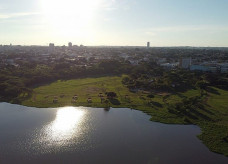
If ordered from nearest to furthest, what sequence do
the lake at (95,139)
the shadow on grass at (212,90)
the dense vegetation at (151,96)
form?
the lake at (95,139) < the dense vegetation at (151,96) < the shadow on grass at (212,90)

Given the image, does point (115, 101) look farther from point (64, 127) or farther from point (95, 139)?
point (95, 139)

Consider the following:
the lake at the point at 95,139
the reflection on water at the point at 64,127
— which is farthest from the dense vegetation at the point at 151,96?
the reflection on water at the point at 64,127

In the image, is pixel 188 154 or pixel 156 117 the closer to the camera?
pixel 188 154

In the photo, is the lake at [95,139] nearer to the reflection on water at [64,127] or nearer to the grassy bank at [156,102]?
the reflection on water at [64,127]

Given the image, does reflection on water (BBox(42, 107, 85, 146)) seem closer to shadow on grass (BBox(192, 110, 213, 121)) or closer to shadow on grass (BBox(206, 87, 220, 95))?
shadow on grass (BBox(192, 110, 213, 121))

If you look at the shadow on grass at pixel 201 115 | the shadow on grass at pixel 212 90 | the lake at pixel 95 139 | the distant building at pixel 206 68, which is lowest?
the lake at pixel 95 139

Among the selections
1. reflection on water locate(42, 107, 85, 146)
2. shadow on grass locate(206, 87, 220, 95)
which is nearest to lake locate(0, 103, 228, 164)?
reflection on water locate(42, 107, 85, 146)

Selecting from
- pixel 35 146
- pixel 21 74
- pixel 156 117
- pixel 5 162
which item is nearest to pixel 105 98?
pixel 156 117

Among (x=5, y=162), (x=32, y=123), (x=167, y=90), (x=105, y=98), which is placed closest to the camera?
(x=5, y=162)

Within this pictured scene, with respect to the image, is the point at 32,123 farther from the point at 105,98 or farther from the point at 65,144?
the point at 105,98
